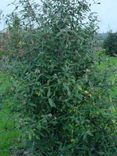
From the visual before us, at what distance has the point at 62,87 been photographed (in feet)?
17.8

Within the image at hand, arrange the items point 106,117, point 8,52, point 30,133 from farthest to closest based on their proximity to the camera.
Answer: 1. point 8,52
2. point 106,117
3. point 30,133

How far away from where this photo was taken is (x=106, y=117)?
5.61 meters

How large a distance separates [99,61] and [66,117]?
90 centimetres

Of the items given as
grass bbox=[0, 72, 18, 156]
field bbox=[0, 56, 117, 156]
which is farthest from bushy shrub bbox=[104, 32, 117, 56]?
field bbox=[0, 56, 117, 156]

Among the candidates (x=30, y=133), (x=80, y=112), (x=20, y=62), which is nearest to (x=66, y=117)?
(x=80, y=112)

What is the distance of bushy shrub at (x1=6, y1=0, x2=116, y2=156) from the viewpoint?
17.9ft

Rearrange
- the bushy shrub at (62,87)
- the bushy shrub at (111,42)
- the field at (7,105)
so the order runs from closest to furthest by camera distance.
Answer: the bushy shrub at (62,87) < the field at (7,105) < the bushy shrub at (111,42)

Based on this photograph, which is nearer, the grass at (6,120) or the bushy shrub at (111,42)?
the grass at (6,120)

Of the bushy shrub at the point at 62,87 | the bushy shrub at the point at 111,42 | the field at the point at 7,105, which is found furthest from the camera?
the bushy shrub at the point at 111,42

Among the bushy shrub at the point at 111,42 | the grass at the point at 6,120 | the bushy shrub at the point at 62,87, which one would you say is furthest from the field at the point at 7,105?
the bushy shrub at the point at 111,42

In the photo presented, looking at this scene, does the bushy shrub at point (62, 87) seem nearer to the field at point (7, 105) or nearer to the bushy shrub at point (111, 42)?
the field at point (7, 105)

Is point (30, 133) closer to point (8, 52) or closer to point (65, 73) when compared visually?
point (65, 73)

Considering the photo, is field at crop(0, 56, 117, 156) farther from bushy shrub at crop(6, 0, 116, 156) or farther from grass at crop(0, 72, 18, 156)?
bushy shrub at crop(6, 0, 116, 156)

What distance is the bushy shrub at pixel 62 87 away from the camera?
546 cm
